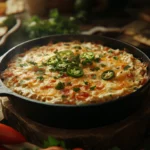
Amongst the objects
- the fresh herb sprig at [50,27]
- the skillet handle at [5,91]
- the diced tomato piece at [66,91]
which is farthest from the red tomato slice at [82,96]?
the fresh herb sprig at [50,27]

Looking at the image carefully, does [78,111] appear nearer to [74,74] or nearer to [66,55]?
[74,74]

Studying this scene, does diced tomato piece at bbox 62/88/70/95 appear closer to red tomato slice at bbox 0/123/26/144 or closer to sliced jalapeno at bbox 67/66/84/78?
sliced jalapeno at bbox 67/66/84/78

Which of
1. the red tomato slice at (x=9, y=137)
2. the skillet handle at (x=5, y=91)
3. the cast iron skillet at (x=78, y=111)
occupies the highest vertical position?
the skillet handle at (x=5, y=91)

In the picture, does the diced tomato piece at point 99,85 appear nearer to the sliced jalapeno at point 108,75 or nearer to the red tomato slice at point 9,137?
the sliced jalapeno at point 108,75

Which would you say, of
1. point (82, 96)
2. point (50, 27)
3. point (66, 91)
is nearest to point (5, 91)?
point (66, 91)

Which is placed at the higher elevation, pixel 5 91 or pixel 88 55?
pixel 5 91

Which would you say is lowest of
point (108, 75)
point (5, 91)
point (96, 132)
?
point (96, 132)

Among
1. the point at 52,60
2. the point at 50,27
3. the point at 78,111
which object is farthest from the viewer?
the point at 50,27

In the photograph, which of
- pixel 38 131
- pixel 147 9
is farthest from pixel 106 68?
pixel 147 9
